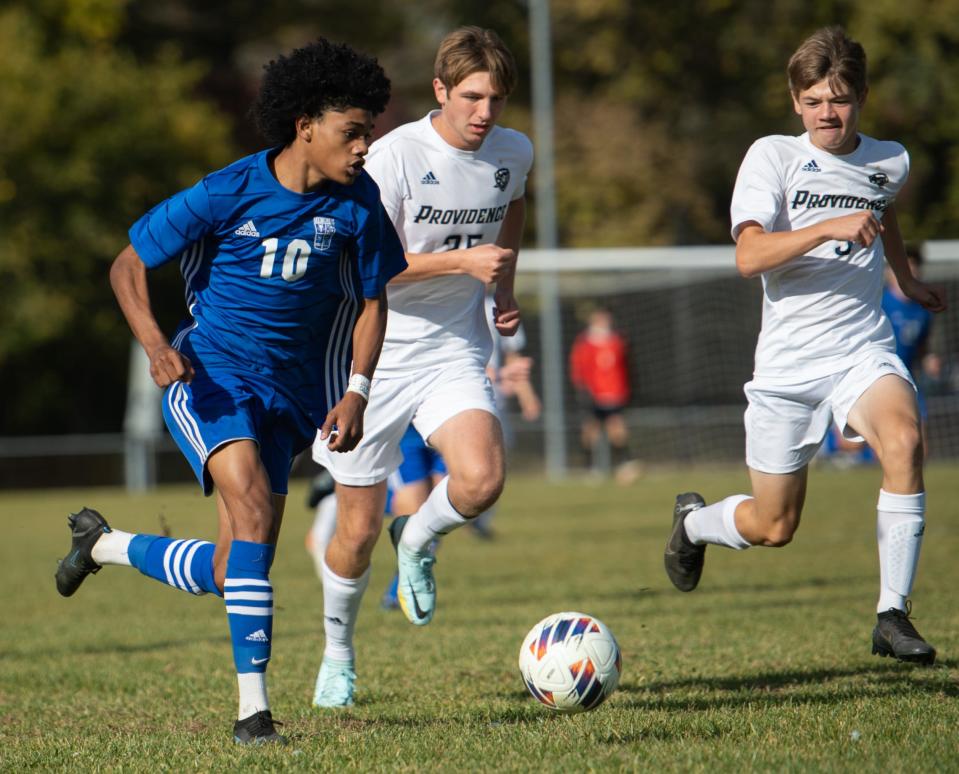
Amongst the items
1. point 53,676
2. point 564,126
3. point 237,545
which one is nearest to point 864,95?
point 237,545

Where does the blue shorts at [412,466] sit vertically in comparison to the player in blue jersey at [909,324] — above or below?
below

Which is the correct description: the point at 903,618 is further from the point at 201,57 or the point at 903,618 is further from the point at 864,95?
the point at 201,57

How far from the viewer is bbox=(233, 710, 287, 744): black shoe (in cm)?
471

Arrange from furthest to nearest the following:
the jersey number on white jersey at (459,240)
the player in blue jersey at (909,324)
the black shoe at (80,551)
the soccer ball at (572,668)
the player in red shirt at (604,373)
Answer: the player in red shirt at (604,373) < the player in blue jersey at (909,324) < the jersey number on white jersey at (459,240) < the black shoe at (80,551) < the soccer ball at (572,668)

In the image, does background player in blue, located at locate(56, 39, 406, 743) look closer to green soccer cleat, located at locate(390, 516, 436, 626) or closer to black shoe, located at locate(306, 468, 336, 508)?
green soccer cleat, located at locate(390, 516, 436, 626)

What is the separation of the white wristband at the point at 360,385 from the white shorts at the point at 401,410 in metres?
0.69

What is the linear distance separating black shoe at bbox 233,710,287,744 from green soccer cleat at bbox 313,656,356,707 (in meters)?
0.95

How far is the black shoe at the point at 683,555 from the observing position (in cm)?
679

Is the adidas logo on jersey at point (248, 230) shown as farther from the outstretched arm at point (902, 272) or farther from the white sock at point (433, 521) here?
the outstretched arm at point (902, 272)

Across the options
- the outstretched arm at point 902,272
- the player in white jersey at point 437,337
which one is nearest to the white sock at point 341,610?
the player in white jersey at point 437,337

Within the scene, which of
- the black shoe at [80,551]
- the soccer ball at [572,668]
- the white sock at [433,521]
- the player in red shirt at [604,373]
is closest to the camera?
the soccer ball at [572,668]

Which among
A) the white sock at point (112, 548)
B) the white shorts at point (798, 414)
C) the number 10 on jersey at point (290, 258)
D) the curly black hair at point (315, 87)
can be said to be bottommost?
the white sock at point (112, 548)

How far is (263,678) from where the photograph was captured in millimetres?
4809

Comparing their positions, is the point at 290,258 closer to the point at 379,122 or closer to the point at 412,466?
the point at 412,466
